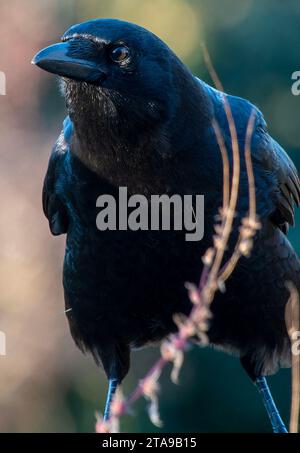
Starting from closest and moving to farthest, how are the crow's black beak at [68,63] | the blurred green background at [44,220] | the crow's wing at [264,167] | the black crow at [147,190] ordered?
the crow's black beak at [68,63], the black crow at [147,190], the crow's wing at [264,167], the blurred green background at [44,220]

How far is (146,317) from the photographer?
Answer: 4805 mm

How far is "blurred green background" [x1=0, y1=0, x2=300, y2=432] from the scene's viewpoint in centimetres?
957

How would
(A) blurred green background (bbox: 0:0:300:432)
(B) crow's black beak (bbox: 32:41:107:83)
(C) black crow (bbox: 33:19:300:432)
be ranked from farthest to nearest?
(A) blurred green background (bbox: 0:0:300:432)
(C) black crow (bbox: 33:19:300:432)
(B) crow's black beak (bbox: 32:41:107:83)

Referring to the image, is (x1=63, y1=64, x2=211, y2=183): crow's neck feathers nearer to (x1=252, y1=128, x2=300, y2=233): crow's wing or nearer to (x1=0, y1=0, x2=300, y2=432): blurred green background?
(x1=252, y1=128, x2=300, y2=233): crow's wing

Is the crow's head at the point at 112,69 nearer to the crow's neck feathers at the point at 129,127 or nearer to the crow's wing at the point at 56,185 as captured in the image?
the crow's neck feathers at the point at 129,127

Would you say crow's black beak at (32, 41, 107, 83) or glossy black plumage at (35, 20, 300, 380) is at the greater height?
crow's black beak at (32, 41, 107, 83)

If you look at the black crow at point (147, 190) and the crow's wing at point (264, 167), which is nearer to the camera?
the black crow at point (147, 190)

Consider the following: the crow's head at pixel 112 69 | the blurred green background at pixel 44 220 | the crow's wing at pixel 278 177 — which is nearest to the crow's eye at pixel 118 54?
the crow's head at pixel 112 69

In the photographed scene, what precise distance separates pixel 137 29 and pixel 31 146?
6176 millimetres

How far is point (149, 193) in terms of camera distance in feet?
14.7

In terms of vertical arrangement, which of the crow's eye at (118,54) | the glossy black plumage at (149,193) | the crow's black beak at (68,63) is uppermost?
the crow's eye at (118,54)

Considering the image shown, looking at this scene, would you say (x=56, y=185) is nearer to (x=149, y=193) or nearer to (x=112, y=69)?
(x=149, y=193)

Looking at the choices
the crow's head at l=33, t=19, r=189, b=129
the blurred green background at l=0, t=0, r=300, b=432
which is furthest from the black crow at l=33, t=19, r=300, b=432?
the blurred green background at l=0, t=0, r=300, b=432

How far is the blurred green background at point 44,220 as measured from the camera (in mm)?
9570
